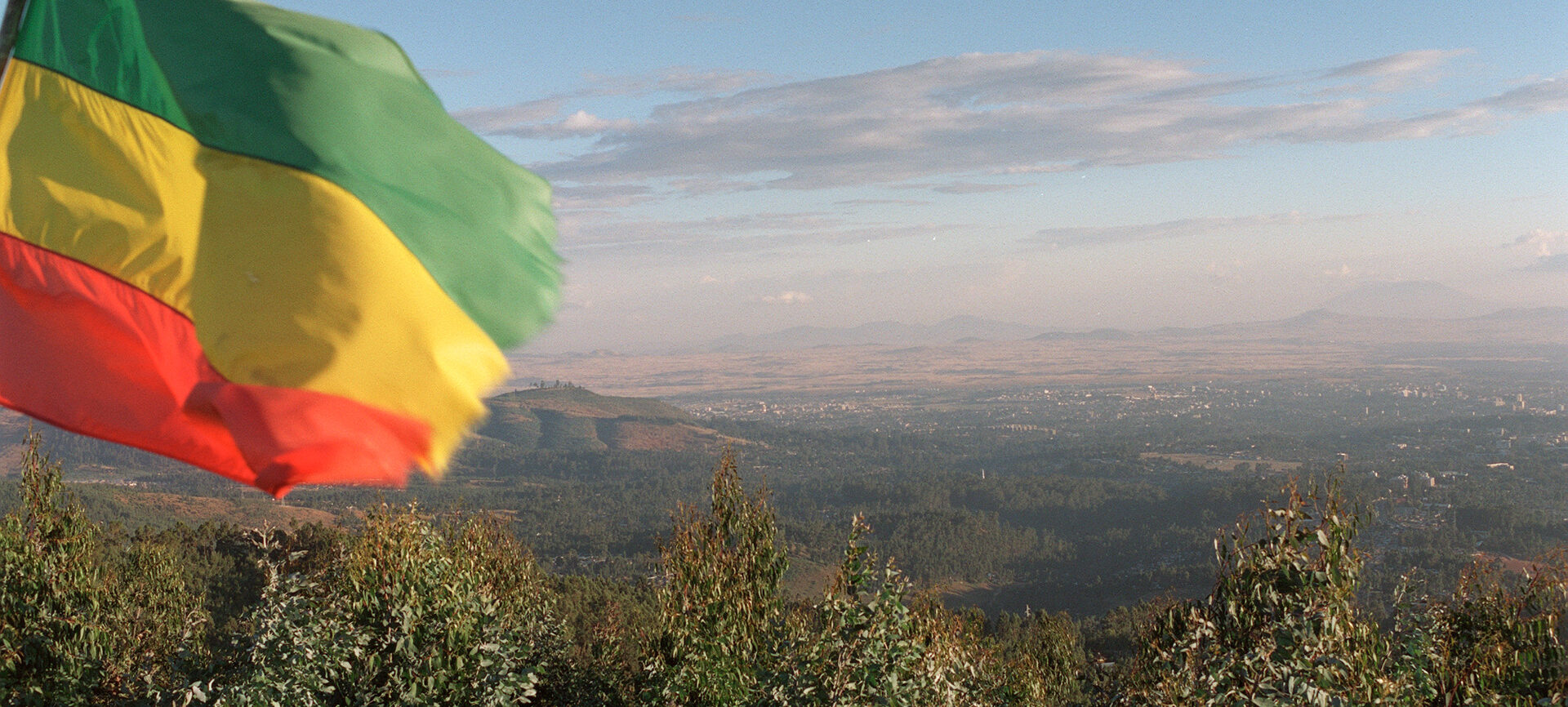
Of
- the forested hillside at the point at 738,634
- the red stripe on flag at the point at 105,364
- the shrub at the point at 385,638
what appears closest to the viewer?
the red stripe on flag at the point at 105,364

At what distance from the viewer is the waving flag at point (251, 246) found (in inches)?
207

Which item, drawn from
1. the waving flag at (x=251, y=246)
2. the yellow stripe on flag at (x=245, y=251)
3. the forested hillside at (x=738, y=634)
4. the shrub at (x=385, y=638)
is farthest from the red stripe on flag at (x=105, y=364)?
the forested hillside at (x=738, y=634)

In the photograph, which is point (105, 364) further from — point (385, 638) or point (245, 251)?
point (385, 638)

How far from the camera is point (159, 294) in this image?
19.0ft

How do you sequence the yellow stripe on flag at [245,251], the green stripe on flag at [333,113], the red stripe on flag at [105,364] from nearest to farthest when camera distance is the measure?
the yellow stripe on flag at [245,251] → the green stripe on flag at [333,113] → the red stripe on flag at [105,364]

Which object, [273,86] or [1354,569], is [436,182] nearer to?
[273,86]

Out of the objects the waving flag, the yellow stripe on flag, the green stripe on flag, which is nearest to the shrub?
the waving flag

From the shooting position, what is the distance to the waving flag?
17.3ft

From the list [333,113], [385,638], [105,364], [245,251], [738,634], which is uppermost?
[333,113]

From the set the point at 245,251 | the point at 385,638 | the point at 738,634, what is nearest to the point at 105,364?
the point at 245,251

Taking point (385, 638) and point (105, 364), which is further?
point (385, 638)

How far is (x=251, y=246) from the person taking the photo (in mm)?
5391

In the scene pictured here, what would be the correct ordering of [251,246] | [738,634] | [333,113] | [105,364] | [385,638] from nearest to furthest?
[251,246]
[333,113]
[105,364]
[738,634]
[385,638]

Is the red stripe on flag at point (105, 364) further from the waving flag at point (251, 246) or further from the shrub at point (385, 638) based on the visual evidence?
the shrub at point (385, 638)
